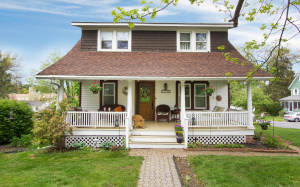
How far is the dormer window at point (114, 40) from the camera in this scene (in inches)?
456

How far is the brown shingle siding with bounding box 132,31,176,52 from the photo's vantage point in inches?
460

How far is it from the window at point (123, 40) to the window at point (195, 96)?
4078 mm

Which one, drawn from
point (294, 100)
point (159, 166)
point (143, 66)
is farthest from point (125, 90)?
point (294, 100)

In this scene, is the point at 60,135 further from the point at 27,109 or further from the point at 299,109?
the point at 299,109

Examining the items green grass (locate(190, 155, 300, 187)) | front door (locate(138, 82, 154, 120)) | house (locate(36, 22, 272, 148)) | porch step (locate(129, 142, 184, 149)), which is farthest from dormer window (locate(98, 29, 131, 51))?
green grass (locate(190, 155, 300, 187))

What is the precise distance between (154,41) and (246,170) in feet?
28.3

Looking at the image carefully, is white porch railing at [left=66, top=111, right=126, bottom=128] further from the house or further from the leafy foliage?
the leafy foliage

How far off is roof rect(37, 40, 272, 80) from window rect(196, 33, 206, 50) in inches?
27.9

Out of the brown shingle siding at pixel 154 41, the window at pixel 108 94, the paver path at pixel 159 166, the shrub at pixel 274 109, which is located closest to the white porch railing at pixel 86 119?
the paver path at pixel 159 166

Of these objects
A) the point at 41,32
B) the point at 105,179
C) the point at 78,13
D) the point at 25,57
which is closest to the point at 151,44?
the point at 78,13

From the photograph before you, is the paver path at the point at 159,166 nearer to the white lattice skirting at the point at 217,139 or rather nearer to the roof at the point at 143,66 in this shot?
the white lattice skirting at the point at 217,139

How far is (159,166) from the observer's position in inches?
241

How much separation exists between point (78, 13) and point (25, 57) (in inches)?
1105

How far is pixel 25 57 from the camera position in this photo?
114ft
